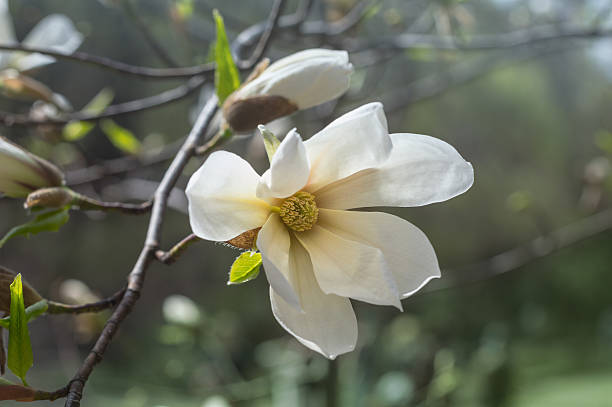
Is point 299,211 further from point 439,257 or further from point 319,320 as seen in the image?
point 439,257

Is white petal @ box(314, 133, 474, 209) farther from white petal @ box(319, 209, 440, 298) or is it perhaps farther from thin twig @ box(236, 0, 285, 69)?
thin twig @ box(236, 0, 285, 69)

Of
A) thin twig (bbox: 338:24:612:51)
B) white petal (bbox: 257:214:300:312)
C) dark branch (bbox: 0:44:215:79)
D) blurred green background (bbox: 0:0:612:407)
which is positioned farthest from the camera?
blurred green background (bbox: 0:0:612:407)

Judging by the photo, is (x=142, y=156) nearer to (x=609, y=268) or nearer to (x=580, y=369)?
(x=580, y=369)

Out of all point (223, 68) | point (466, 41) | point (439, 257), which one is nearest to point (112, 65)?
point (223, 68)

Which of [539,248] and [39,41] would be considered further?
[539,248]

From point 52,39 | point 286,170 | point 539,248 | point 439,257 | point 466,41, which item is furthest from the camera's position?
point 439,257

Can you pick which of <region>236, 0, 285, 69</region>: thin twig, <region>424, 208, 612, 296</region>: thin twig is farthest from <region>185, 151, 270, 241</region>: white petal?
<region>424, 208, 612, 296</region>: thin twig

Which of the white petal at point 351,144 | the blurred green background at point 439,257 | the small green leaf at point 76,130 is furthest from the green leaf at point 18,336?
the blurred green background at point 439,257

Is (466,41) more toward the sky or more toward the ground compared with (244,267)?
more toward the sky
